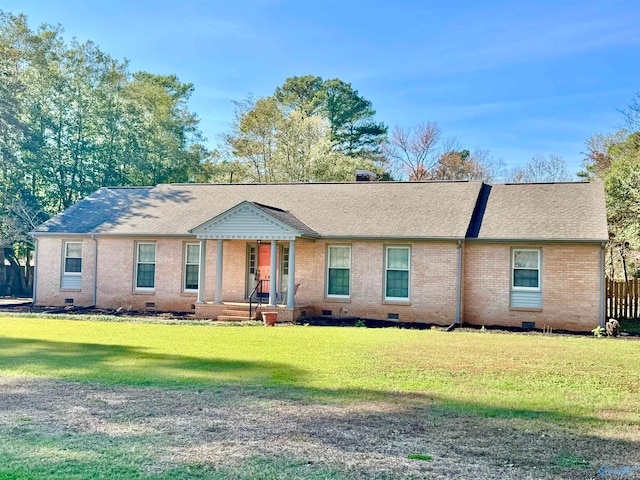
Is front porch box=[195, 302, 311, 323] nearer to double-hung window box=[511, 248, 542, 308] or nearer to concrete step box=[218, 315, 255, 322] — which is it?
concrete step box=[218, 315, 255, 322]

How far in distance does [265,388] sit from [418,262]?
11849mm

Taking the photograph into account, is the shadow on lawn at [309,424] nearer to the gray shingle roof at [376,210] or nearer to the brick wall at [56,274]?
the gray shingle roof at [376,210]

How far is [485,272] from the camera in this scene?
1930cm

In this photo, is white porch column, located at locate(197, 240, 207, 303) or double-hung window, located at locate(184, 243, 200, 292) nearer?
white porch column, located at locate(197, 240, 207, 303)

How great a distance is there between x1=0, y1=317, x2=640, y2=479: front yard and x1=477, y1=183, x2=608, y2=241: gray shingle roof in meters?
Answer: 5.74

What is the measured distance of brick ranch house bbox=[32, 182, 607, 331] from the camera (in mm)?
18797

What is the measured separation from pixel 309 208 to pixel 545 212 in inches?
330

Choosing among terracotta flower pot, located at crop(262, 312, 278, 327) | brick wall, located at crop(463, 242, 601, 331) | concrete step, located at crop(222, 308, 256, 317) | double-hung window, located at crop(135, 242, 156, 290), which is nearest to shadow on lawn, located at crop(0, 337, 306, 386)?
terracotta flower pot, located at crop(262, 312, 278, 327)

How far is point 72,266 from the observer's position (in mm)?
23547

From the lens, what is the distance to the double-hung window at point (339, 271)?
20562mm

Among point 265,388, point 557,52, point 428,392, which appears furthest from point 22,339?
point 557,52

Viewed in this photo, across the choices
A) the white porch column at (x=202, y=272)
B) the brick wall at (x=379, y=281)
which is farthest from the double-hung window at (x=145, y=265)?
the white porch column at (x=202, y=272)

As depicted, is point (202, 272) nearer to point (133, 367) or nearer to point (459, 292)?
point (459, 292)

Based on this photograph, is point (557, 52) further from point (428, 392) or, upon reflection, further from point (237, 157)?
point (237, 157)
